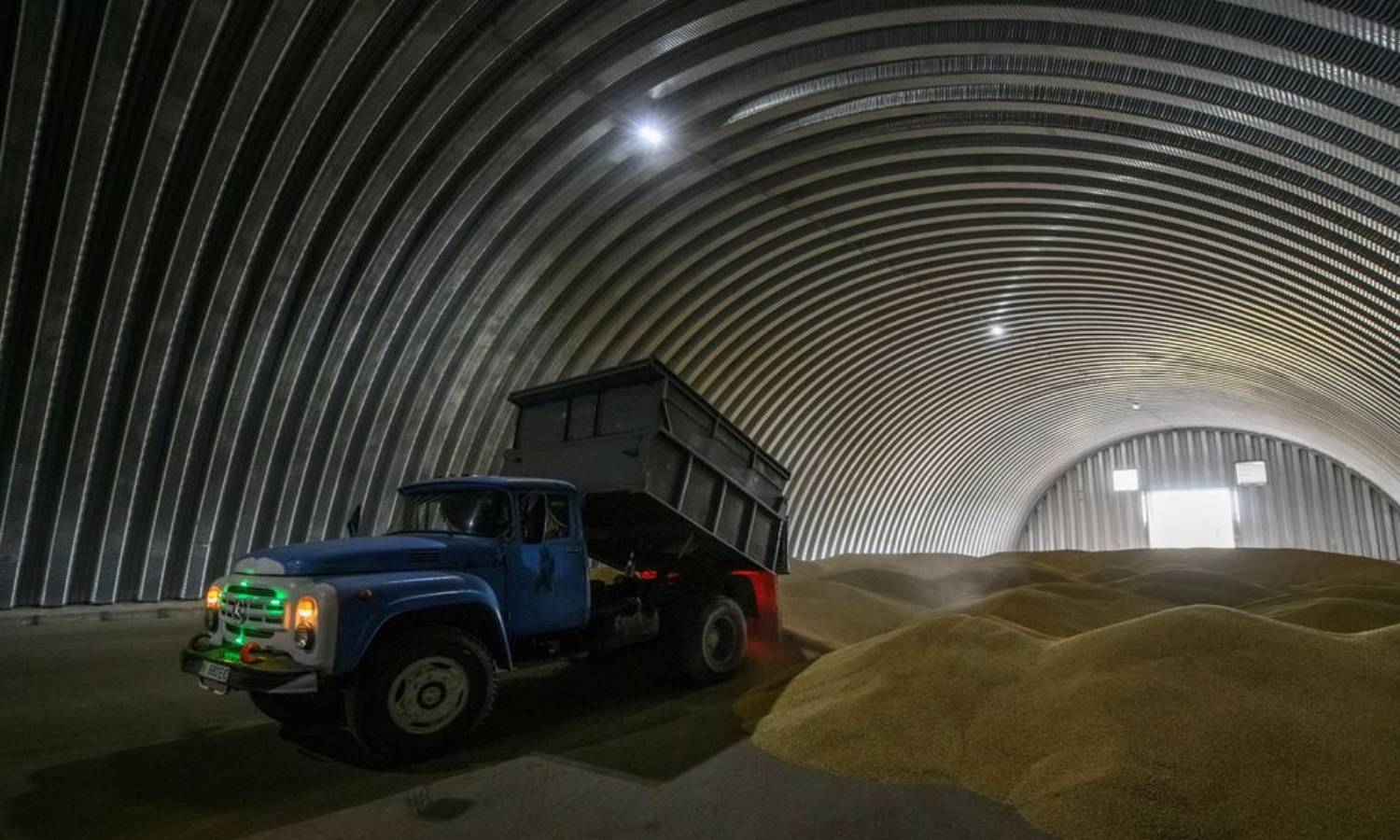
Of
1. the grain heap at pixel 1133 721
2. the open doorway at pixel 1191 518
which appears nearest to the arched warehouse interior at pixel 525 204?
the grain heap at pixel 1133 721

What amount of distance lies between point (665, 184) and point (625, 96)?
2061 mm

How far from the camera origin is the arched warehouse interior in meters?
6.86

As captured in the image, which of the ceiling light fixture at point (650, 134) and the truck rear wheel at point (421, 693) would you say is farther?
the ceiling light fixture at point (650, 134)

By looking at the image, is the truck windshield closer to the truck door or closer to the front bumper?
the truck door

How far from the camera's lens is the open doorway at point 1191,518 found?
1022 inches

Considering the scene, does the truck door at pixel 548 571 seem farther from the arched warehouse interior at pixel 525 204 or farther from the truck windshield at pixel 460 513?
the arched warehouse interior at pixel 525 204

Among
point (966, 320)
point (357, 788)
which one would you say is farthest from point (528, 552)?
point (966, 320)

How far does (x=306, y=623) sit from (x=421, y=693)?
82 cm

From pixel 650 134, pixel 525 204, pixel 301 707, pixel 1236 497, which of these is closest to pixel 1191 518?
pixel 1236 497

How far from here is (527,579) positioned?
5504 millimetres

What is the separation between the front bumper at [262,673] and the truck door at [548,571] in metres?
1.46

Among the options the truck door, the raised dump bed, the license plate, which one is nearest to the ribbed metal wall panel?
the raised dump bed

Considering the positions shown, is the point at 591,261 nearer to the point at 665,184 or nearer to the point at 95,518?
the point at 665,184

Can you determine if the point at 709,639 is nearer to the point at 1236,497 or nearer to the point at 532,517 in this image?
the point at 532,517
